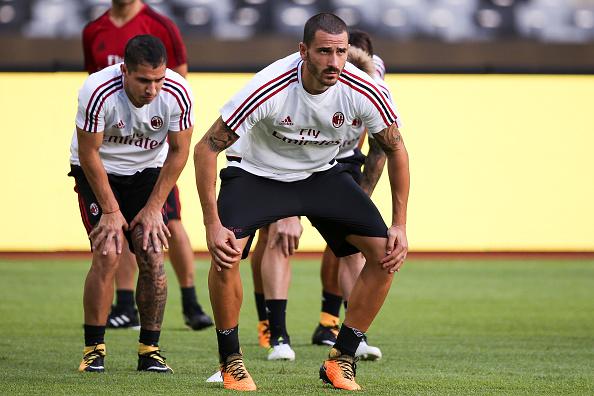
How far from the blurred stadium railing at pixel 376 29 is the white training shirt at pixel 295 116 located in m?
9.41

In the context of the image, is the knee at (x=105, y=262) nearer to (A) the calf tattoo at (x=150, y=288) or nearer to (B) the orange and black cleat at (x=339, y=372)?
(A) the calf tattoo at (x=150, y=288)

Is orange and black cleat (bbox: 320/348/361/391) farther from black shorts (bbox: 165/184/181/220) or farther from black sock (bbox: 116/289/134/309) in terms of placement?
black sock (bbox: 116/289/134/309)

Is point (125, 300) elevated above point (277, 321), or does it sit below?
below

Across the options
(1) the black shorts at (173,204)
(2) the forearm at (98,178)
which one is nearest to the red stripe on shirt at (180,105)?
(2) the forearm at (98,178)

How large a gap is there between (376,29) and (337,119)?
1054 centimetres

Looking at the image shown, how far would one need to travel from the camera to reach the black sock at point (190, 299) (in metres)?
8.95

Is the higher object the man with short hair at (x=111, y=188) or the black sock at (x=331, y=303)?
the man with short hair at (x=111, y=188)

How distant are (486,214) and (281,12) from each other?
3887 mm

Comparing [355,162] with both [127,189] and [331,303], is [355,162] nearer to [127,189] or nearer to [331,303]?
[331,303]

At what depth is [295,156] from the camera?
6.27 m

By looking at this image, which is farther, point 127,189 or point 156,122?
point 127,189

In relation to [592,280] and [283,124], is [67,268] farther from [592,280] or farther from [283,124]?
[283,124]

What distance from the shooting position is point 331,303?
8320mm

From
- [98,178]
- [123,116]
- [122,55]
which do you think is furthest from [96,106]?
[122,55]
